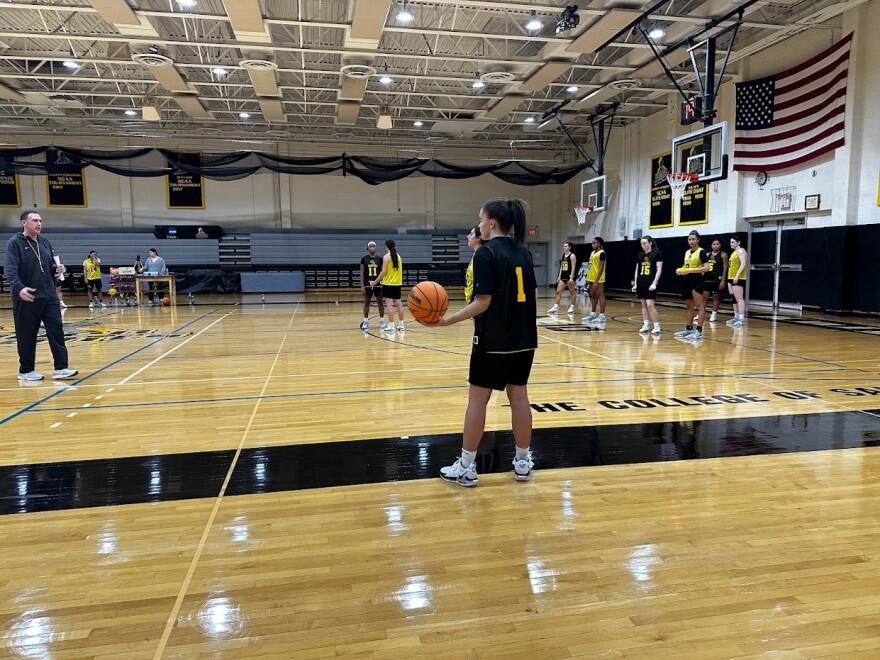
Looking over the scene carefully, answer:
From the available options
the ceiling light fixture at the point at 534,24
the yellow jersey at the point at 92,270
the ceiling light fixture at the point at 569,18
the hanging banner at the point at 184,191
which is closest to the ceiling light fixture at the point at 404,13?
the ceiling light fixture at the point at 534,24

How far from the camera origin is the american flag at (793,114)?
1221 centimetres

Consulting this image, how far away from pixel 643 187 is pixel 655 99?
2828 mm

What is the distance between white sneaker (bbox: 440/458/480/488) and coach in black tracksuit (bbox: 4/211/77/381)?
4915 millimetres

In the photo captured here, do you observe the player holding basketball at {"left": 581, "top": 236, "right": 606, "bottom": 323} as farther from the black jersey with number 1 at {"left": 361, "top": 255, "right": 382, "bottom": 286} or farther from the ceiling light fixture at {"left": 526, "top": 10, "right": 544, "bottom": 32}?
the ceiling light fixture at {"left": 526, "top": 10, "right": 544, "bottom": 32}

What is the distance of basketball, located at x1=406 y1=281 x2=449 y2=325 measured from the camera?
125 inches

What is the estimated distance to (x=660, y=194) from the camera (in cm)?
1831

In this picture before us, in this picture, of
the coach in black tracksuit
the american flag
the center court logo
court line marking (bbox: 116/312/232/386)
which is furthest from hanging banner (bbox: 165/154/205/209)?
the american flag

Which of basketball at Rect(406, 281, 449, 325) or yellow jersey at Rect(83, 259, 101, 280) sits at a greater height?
yellow jersey at Rect(83, 259, 101, 280)

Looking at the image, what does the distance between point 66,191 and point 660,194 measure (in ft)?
68.0

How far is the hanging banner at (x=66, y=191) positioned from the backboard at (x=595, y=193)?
58.5 feet

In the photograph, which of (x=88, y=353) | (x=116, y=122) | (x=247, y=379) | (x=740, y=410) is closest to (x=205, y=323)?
(x=88, y=353)

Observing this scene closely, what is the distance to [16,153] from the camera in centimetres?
1634

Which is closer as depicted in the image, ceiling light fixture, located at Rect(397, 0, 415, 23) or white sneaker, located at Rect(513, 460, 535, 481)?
white sneaker, located at Rect(513, 460, 535, 481)

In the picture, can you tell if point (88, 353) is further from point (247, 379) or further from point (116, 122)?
point (116, 122)
